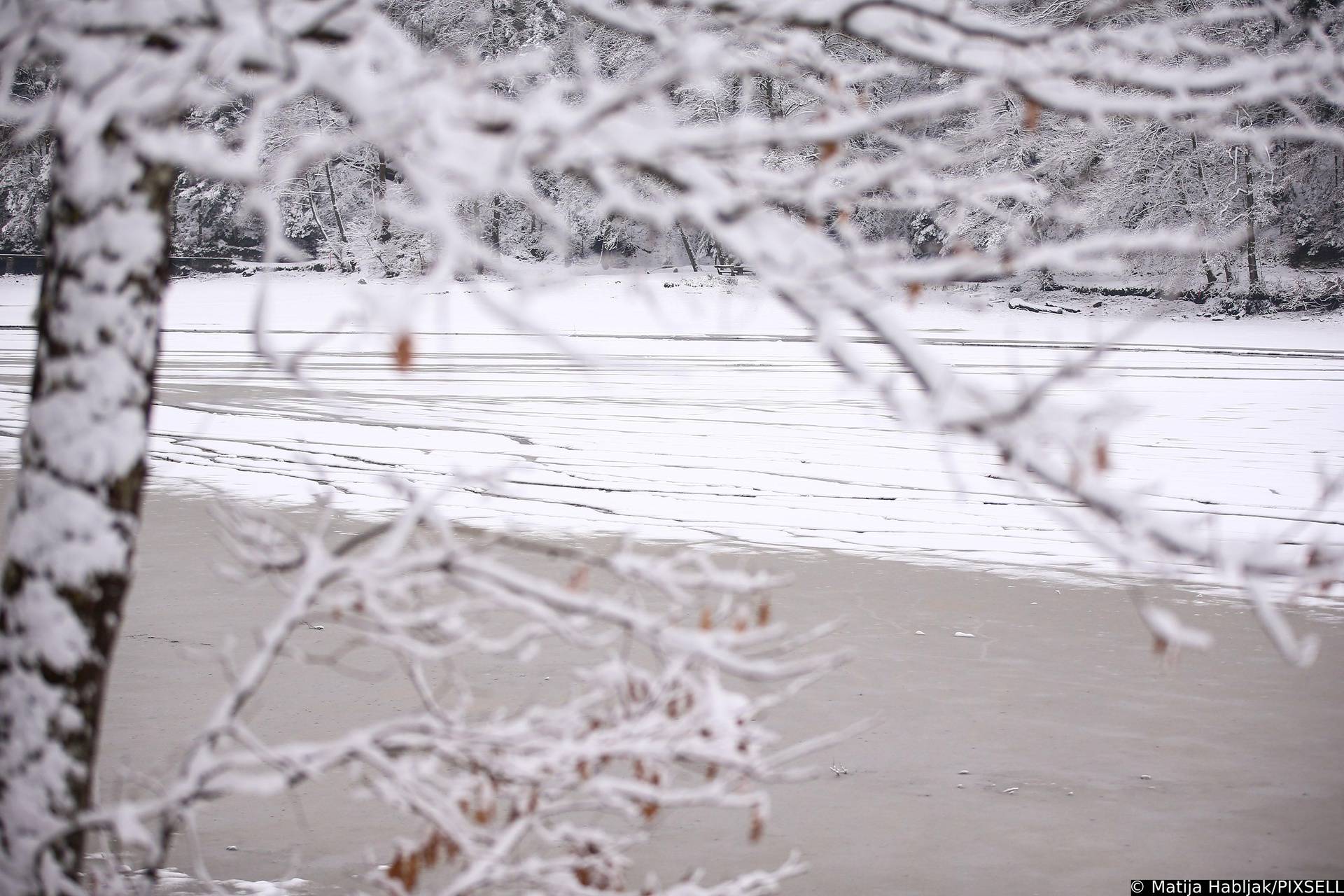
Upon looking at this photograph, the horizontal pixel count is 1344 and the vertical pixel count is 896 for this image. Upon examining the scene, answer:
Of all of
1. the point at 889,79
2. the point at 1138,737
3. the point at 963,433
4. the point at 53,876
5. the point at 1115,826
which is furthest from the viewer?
the point at 889,79

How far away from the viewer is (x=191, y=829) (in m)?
2.53

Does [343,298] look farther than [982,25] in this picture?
Yes

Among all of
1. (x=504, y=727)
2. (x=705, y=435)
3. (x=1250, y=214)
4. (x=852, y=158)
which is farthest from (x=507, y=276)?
(x=1250, y=214)

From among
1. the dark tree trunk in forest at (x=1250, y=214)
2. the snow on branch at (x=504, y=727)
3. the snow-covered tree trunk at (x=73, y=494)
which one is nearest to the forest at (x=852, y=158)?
the dark tree trunk in forest at (x=1250, y=214)

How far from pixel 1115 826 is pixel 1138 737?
3.36ft

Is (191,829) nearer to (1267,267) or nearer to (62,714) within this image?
(62,714)

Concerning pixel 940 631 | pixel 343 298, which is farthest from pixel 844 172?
pixel 343 298

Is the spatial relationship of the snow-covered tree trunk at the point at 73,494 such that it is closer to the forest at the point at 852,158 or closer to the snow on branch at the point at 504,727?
the snow on branch at the point at 504,727

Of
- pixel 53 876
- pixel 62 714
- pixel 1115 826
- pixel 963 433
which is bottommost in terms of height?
pixel 1115 826

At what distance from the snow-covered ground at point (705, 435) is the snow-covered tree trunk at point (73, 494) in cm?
55

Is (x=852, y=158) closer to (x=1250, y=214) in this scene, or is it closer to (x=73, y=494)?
(x=1250, y=214)

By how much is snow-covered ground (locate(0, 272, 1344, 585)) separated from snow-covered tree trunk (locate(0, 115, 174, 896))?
0.55m

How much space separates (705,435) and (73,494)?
13.6m

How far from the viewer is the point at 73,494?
2.44m
